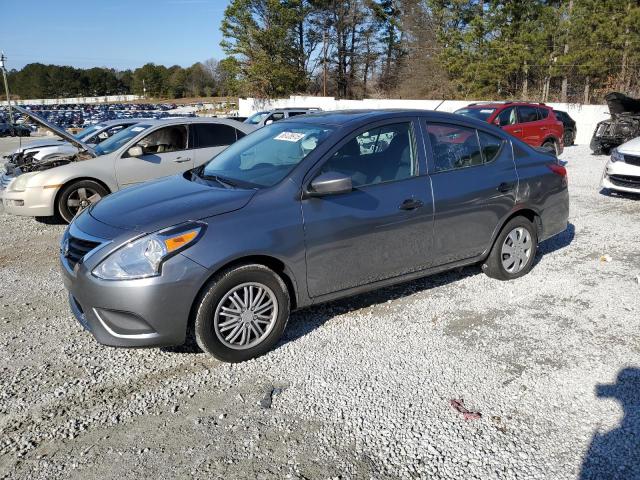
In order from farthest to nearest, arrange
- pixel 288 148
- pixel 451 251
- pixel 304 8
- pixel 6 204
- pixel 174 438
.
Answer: pixel 304 8
pixel 6 204
pixel 451 251
pixel 288 148
pixel 174 438

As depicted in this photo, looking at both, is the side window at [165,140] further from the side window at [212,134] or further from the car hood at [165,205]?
the car hood at [165,205]

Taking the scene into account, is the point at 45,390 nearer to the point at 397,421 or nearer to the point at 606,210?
the point at 397,421

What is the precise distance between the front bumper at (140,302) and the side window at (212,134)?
514 centimetres

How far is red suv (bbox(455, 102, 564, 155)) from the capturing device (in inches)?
496

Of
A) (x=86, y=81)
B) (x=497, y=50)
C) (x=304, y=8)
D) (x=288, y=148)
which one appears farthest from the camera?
(x=86, y=81)

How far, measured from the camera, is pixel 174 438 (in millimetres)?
2857

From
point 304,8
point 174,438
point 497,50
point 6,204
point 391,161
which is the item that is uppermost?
point 304,8

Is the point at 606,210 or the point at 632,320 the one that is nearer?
the point at 632,320

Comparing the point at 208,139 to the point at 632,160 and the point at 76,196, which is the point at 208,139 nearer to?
the point at 76,196

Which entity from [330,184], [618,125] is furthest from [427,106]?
[330,184]

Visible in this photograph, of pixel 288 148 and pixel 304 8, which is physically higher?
pixel 304 8

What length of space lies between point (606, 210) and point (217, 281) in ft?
23.6

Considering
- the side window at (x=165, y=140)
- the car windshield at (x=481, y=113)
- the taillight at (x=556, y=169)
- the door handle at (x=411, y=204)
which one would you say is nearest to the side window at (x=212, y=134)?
the side window at (x=165, y=140)

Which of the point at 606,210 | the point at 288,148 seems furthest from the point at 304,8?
the point at 288,148
